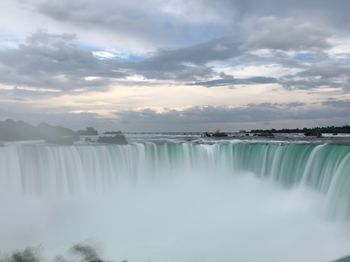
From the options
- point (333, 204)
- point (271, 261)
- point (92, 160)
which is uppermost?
point (92, 160)

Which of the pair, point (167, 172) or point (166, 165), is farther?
point (166, 165)

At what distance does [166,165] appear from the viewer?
27.3m

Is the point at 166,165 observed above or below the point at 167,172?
above

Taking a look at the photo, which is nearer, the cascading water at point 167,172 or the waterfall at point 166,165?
the waterfall at point 166,165

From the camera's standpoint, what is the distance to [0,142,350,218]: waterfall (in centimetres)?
2217

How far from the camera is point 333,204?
20.6m

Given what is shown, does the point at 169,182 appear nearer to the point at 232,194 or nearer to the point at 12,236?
the point at 232,194

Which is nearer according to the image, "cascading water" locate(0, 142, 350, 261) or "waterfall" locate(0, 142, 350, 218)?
"waterfall" locate(0, 142, 350, 218)

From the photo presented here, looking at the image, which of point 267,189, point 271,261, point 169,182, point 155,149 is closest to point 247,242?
point 271,261

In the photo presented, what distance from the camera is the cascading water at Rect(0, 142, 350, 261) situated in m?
22.5

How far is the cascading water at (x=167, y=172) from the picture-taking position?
22.5 m

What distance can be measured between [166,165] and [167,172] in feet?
1.48

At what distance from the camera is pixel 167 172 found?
27.1 metres

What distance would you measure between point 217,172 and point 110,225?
7800 millimetres
